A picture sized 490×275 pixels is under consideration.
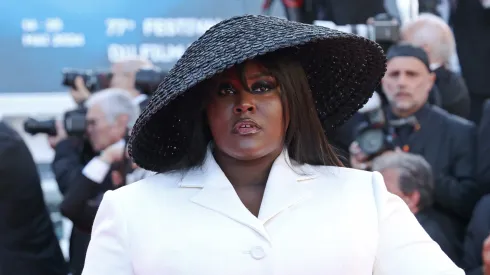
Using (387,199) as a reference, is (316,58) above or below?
above

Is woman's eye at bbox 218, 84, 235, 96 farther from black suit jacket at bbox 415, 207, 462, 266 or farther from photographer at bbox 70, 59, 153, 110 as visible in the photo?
photographer at bbox 70, 59, 153, 110

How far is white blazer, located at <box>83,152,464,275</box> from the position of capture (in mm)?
1792

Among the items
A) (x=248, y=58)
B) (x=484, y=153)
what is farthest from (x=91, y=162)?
(x=248, y=58)

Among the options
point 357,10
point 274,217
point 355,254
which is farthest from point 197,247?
point 357,10

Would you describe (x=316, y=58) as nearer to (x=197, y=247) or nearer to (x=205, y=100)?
(x=205, y=100)

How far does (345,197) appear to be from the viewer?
190cm

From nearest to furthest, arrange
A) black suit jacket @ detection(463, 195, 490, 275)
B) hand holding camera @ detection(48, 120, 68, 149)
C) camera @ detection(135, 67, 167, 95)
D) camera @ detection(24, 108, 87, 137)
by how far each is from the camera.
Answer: black suit jacket @ detection(463, 195, 490, 275) → camera @ detection(24, 108, 87, 137) → camera @ detection(135, 67, 167, 95) → hand holding camera @ detection(48, 120, 68, 149)

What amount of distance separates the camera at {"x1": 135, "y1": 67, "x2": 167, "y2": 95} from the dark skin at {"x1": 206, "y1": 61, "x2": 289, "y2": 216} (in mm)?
2476

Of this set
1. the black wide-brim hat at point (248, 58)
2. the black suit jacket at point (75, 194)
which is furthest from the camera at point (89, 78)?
the black wide-brim hat at point (248, 58)

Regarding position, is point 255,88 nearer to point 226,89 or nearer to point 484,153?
point 226,89

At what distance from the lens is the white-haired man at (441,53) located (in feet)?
13.8

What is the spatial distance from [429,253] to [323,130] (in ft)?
1.14

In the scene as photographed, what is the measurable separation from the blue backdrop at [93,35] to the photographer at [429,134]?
1671 millimetres

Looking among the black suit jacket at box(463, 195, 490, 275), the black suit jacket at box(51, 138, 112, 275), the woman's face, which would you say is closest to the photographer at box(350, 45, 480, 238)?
the black suit jacket at box(463, 195, 490, 275)
